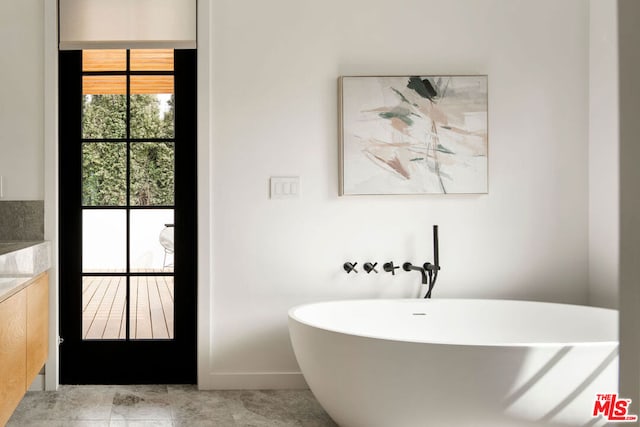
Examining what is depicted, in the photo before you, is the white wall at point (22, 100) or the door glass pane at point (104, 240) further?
the door glass pane at point (104, 240)

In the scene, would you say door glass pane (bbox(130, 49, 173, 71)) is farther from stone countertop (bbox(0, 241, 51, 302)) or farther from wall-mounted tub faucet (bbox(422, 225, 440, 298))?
wall-mounted tub faucet (bbox(422, 225, 440, 298))

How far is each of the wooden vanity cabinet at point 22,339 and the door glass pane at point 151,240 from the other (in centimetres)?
48

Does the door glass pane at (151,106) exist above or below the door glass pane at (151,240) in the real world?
above

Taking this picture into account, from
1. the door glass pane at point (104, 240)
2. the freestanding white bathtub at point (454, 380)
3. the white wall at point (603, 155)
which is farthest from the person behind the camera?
the door glass pane at point (104, 240)

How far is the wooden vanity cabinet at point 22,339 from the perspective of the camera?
7.15 feet

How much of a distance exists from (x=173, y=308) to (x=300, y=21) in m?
1.76

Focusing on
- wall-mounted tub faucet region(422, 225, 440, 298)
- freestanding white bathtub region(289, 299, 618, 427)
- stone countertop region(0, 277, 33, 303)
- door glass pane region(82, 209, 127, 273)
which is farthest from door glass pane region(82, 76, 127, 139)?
wall-mounted tub faucet region(422, 225, 440, 298)

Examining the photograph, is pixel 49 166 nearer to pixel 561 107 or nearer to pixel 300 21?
pixel 300 21

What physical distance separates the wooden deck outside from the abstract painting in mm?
1201

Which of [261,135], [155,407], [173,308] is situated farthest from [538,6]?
[155,407]

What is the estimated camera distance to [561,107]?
3.21 meters

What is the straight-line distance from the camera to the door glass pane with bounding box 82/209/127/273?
126 inches

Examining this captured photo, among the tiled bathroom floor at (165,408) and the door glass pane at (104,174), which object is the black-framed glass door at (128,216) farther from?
the tiled bathroom floor at (165,408)
